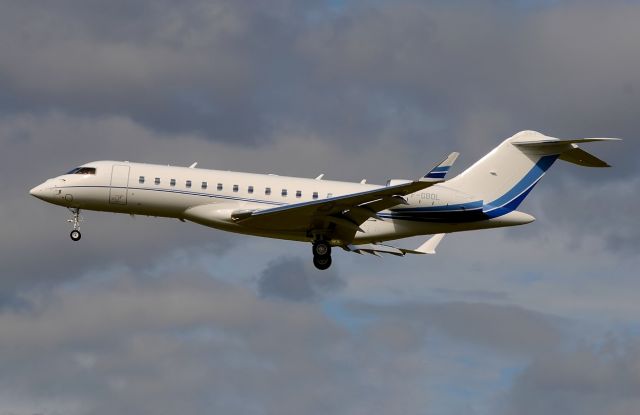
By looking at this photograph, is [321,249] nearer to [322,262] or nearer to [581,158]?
[322,262]

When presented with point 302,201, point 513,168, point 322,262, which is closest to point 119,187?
point 302,201

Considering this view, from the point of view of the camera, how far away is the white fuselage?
4200 cm

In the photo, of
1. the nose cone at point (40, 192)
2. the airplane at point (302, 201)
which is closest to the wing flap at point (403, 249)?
the airplane at point (302, 201)

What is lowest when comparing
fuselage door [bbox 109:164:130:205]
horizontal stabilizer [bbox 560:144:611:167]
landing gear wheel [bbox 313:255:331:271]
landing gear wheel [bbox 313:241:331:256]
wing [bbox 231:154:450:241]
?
landing gear wheel [bbox 313:255:331:271]

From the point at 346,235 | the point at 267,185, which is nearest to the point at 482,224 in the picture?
the point at 346,235

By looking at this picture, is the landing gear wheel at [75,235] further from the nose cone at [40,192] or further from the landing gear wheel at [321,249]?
the landing gear wheel at [321,249]

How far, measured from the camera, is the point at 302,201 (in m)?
42.5

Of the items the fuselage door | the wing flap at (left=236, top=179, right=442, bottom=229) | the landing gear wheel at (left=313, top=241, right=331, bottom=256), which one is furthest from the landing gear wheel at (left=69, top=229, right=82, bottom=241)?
the landing gear wheel at (left=313, top=241, right=331, bottom=256)

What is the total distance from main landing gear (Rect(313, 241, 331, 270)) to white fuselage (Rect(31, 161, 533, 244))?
0.76 meters

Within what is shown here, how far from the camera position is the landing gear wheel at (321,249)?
140ft

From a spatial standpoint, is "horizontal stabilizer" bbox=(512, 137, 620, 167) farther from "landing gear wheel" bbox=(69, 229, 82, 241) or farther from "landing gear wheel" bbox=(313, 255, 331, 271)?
"landing gear wheel" bbox=(69, 229, 82, 241)

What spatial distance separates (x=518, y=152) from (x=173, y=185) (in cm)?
1272

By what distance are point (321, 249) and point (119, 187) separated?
730 centimetres

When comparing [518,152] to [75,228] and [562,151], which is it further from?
[75,228]
